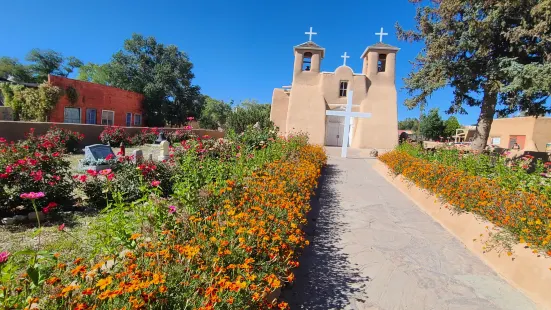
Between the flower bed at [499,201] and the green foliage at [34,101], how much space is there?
1900 centimetres

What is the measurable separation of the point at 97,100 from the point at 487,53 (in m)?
22.5

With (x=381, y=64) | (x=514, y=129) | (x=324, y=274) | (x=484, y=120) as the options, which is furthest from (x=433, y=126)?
(x=324, y=274)

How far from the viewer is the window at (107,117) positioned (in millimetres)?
20375

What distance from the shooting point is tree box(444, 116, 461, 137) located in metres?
43.6

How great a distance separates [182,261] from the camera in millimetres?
1844

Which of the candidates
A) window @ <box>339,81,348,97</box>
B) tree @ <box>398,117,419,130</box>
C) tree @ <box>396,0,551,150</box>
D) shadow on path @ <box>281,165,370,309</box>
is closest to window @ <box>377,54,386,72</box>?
window @ <box>339,81,348,97</box>

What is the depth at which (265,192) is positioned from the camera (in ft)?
11.0

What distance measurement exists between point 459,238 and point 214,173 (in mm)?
3759

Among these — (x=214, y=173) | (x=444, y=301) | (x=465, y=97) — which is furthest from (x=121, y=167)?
(x=465, y=97)

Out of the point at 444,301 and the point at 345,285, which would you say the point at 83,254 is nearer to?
the point at 345,285

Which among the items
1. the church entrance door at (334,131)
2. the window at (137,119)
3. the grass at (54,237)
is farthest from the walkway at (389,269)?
the window at (137,119)

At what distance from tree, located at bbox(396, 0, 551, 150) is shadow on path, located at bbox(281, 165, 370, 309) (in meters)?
10.2

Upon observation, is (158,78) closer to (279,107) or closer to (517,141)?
(279,107)

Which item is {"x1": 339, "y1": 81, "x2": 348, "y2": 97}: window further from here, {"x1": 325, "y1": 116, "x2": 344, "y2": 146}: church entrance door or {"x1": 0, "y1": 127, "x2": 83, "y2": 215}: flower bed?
{"x1": 0, "y1": 127, "x2": 83, "y2": 215}: flower bed
